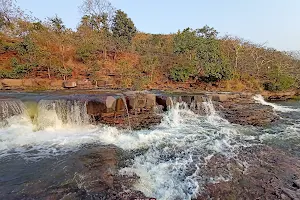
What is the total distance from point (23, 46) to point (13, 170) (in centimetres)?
1170

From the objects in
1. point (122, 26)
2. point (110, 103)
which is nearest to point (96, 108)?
point (110, 103)

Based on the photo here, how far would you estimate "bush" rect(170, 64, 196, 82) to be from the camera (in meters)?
16.2

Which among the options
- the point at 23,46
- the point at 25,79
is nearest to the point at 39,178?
the point at 25,79

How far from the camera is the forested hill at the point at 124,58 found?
14.3m

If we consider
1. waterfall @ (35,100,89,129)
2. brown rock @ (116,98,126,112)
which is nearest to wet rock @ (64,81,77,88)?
waterfall @ (35,100,89,129)

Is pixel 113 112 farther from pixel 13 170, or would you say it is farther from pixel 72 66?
pixel 72 66

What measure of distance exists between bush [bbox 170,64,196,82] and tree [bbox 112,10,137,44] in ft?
21.7

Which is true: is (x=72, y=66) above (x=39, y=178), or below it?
above

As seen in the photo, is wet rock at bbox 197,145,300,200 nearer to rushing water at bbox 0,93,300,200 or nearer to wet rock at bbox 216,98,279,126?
rushing water at bbox 0,93,300,200

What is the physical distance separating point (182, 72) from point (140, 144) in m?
10.6

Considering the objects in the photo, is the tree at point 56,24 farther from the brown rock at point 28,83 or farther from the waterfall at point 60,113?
the waterfall at point 60,113

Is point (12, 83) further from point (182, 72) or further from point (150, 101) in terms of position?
point (182, 72)

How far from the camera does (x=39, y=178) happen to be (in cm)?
436

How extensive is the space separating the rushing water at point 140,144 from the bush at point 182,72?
6396mm
